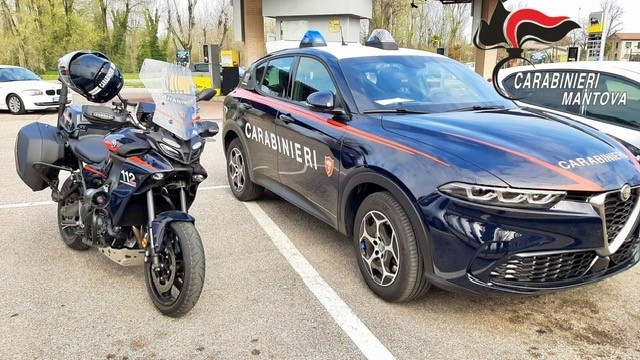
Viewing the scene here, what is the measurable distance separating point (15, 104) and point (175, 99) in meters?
14.1

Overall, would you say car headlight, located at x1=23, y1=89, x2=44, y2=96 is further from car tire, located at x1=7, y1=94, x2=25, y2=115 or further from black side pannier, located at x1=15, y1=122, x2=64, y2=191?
black side pannier, located at x1=15, y1=122, x2=64, y2=191

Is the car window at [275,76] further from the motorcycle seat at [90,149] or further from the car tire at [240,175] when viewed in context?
the motorcycle seat at [90,149]

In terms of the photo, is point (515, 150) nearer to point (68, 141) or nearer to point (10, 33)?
point (68, 141)

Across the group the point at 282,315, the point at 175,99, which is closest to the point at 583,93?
the point at 282,315

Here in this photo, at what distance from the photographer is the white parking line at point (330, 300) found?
288cm

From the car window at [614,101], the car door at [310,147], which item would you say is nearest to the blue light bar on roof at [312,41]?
the car door at [310,147]

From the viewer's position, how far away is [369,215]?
3.42 meters

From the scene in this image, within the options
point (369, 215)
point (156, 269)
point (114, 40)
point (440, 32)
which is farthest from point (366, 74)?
point (440, 32)

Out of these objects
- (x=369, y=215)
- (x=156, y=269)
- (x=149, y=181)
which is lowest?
(x=156, y=269)

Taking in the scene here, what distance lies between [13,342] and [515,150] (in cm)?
314

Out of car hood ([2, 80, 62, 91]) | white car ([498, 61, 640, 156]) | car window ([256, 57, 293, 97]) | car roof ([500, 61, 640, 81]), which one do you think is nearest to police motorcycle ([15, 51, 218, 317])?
car window ([256, 57, 293, 97])

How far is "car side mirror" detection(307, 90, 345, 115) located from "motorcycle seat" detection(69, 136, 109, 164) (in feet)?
5.04

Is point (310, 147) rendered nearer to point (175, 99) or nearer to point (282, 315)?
point (175, 99)

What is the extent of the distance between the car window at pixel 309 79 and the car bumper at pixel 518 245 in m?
1.64
